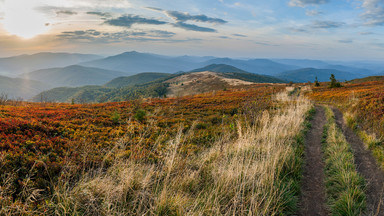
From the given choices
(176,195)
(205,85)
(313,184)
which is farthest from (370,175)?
(205,85)

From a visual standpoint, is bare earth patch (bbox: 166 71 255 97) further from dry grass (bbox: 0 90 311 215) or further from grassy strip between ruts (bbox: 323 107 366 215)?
dry grass (bbox: 0 90 311 215)

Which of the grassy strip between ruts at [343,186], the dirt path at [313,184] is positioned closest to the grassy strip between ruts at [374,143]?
the grassy strip between ruts at [343,186]

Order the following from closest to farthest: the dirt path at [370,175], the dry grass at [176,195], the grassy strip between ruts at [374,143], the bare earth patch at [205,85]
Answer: the dry grass at [176,195] < the dirt path at [370,175] < the grassy strip between ruts at [374,143] < the bare earth patch at [205,85]

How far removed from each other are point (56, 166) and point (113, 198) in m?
2.45

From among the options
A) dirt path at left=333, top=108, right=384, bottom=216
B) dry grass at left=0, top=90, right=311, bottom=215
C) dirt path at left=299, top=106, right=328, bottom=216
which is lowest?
dirt path at left=299, top=106, right=328, bottom=216

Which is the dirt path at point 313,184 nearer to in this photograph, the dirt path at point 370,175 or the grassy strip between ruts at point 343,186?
the grassy strip between ruts at point 343,186

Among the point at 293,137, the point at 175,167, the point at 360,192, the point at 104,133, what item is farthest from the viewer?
the point at 104,133

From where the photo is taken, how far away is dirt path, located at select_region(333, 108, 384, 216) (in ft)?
12.0

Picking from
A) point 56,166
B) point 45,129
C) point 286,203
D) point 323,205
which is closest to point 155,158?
point 56,166

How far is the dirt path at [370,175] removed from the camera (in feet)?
12.0

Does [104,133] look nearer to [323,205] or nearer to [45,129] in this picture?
[45,129]

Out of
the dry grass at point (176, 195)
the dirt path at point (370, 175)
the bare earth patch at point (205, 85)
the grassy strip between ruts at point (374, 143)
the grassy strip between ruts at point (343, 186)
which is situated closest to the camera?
the dry grass at point (176, 195)

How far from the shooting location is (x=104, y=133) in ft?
27.3

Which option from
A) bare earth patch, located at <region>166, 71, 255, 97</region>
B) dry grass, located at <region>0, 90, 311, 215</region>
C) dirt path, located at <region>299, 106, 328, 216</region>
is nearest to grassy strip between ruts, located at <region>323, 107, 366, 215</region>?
dirt path, located at <region>299, 106, 328, 216</region>
